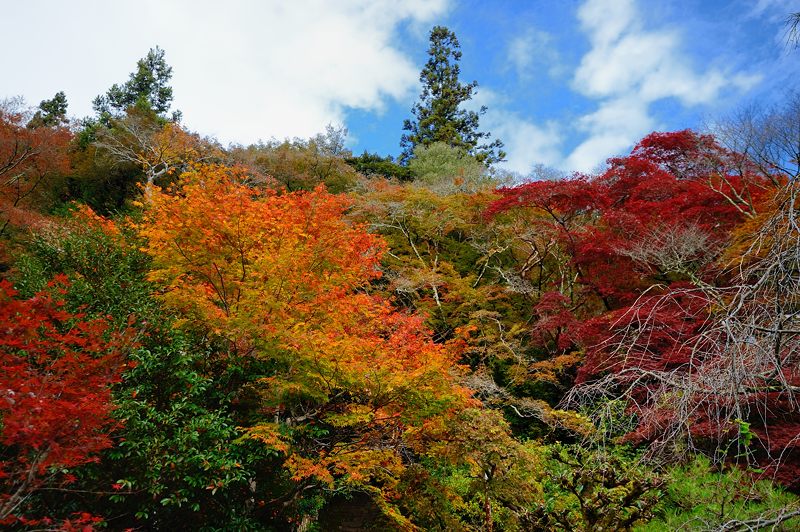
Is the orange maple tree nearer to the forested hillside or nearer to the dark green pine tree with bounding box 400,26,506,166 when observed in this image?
the forested hillside

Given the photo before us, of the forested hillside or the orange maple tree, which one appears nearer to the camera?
the forested hillside

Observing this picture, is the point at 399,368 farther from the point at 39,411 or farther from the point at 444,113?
the point at 444,113

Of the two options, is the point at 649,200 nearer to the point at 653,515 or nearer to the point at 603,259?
the point at 603,259

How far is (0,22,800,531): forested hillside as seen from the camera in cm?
311

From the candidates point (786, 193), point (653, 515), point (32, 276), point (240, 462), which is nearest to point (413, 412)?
point (240, 462)

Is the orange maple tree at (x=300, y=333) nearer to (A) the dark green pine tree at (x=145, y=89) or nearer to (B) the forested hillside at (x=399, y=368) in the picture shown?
(B) the forested hillside at (x=399, y=368)

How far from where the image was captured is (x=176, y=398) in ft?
21.1

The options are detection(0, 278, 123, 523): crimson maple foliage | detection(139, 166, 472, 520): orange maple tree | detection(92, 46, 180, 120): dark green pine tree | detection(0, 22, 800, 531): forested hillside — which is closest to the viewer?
detection(0, 22, 800, 531): forested hillside

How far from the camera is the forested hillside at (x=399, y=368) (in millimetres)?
3105

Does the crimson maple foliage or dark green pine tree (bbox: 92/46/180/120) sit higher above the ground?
dark green pine tree (bbox: 92/46/180/120)

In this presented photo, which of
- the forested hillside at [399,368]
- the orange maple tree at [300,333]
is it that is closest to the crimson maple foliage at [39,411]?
the forested hillside at [399,368]

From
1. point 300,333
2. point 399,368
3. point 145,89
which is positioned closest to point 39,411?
point 300,333

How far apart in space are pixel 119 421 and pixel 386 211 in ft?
42.5

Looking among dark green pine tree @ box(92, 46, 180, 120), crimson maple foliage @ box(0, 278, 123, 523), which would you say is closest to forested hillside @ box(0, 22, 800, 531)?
crimson maple foliage @ box(0, 278, 123, 523)
